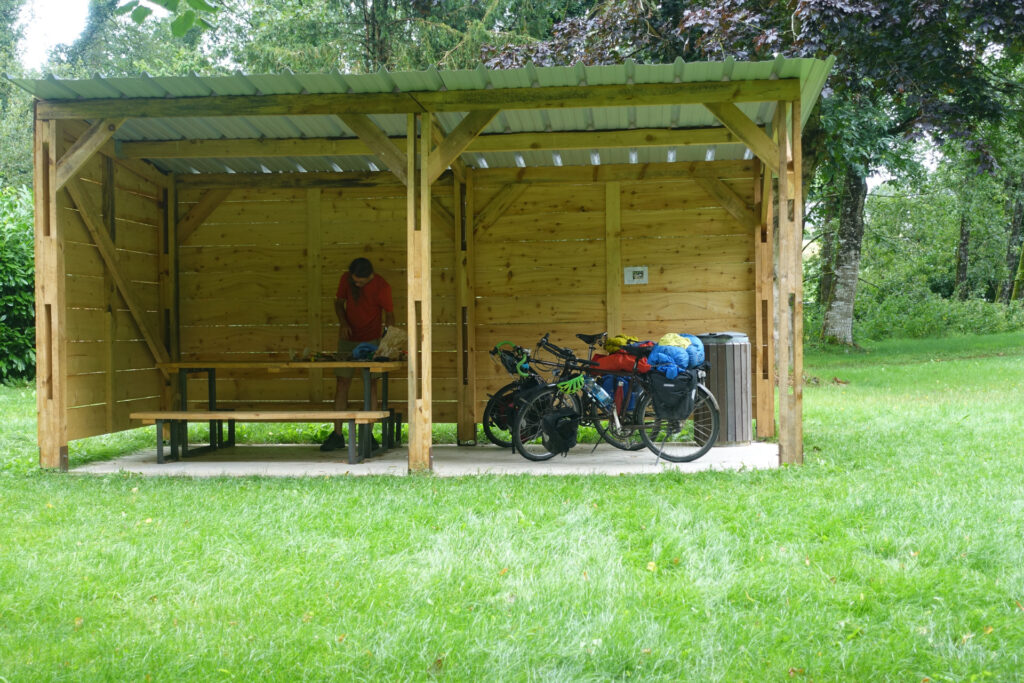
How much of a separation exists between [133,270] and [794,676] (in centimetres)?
824

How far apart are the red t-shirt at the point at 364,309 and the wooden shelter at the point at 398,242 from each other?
27.7 inches

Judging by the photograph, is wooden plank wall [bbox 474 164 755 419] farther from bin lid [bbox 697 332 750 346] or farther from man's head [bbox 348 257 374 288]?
man's head [bbox 348 257 374 288]

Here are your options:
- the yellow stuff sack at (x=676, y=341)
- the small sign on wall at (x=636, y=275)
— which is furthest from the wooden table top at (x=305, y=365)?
the small sign on wall at (x=636, y=275)

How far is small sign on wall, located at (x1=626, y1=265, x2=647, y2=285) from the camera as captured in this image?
10547 mm

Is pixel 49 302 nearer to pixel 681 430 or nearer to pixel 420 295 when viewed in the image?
pixel 420 295

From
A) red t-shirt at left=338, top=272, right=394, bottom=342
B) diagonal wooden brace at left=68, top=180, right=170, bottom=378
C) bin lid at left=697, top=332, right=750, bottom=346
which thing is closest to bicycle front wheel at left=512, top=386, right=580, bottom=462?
bin lid at left=697, top=332, right=750, bottom=346

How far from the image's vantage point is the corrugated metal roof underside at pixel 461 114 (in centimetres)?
735

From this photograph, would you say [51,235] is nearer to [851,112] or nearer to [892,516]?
[892,516]

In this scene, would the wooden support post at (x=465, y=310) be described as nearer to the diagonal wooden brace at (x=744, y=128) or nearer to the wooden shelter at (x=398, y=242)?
the wooden shelter at (x=398, y=242)

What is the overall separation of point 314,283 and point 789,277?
204 inches

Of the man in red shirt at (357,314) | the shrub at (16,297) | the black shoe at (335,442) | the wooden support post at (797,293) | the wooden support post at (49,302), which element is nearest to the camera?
the wooden support post at (797,293)

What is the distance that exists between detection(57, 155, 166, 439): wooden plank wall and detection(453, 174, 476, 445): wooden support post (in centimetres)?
306

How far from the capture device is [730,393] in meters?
9.47

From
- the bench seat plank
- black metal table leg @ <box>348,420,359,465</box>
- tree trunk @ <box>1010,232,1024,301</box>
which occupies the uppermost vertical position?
tree trunk @ <box>1010,232,1024,301</box>
